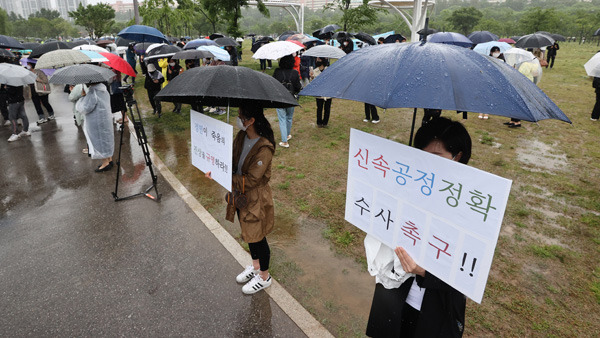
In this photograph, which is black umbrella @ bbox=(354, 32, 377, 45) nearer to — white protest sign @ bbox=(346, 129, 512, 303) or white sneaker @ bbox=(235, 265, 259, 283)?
white sneaker @ bbox=(235, 265, 259, 283)

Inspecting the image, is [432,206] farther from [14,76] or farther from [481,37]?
[481,37]

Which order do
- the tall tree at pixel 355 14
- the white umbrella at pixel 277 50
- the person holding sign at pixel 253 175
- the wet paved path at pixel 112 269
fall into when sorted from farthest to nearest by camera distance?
the tall tree at pixel 355 14
the white umbrella at pixel 277 50
the wet paved path at pixel 112 269
the person holding sign at pixel 253 175

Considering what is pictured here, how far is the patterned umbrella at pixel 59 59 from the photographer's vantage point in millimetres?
5758

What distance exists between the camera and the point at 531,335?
268 centimetres

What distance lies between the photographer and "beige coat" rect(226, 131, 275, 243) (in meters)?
2.64

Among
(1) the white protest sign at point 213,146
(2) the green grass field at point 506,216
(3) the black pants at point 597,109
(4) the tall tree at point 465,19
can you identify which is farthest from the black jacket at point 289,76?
(4) the tall tree at point 465,19

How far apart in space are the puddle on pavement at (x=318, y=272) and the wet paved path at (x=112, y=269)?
29 cm

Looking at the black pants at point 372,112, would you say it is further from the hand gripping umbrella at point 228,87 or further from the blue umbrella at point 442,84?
the blue umbrella at point 442,84

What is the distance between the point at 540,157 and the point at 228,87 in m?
6.84

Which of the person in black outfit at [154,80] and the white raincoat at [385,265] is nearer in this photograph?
the white raincoat at [385,265]

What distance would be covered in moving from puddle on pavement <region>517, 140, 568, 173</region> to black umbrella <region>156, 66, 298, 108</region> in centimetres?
574

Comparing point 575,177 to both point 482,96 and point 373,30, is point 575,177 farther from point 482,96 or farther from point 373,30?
point 373,30

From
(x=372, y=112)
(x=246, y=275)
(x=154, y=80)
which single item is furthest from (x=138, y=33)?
(x=246, y=275)

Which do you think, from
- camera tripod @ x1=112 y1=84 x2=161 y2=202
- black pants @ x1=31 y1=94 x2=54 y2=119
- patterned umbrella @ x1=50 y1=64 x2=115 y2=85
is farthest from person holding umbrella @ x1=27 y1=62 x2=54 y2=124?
camera tripod @ x1=112 y1=84 x2=161 y2=202
